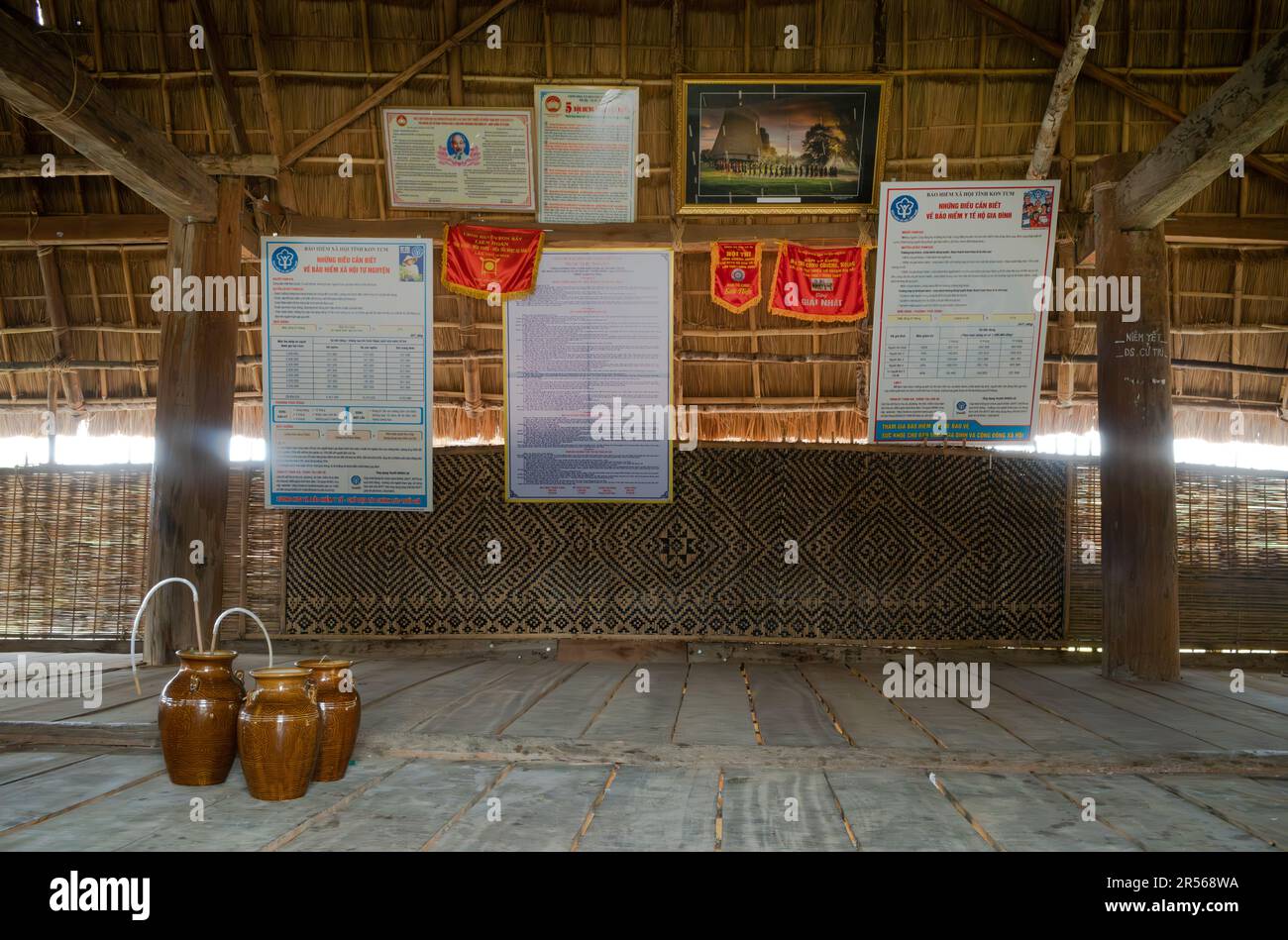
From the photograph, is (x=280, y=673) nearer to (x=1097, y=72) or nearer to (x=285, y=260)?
(x=285, y=260)

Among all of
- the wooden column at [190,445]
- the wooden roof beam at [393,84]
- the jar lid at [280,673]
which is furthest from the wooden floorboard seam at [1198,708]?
the wooden roof beam at [393,84]

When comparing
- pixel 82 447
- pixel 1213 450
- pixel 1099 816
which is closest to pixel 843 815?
pixel 1099 816

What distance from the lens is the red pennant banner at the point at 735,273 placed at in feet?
18.0

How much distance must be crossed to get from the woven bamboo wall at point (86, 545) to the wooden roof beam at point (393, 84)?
187 cm

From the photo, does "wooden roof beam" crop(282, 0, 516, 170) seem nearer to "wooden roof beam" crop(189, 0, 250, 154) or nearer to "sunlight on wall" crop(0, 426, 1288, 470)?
"wooden roof beam" crop(189, 0, 250, 154)

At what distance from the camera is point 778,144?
5.36 metres

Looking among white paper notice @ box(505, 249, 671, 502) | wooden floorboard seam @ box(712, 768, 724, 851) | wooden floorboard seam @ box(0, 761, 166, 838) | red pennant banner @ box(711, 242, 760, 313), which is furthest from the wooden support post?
wooden floorboard seam @ box(712, 768, 724, 851)

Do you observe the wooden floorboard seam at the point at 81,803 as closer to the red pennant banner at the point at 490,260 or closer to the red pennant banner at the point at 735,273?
the red pennant banner at the point at 490,260

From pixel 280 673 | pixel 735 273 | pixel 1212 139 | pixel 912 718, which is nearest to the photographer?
pixel 280 673

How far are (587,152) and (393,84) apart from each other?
3.73 feet

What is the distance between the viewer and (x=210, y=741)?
2256 millimetres
